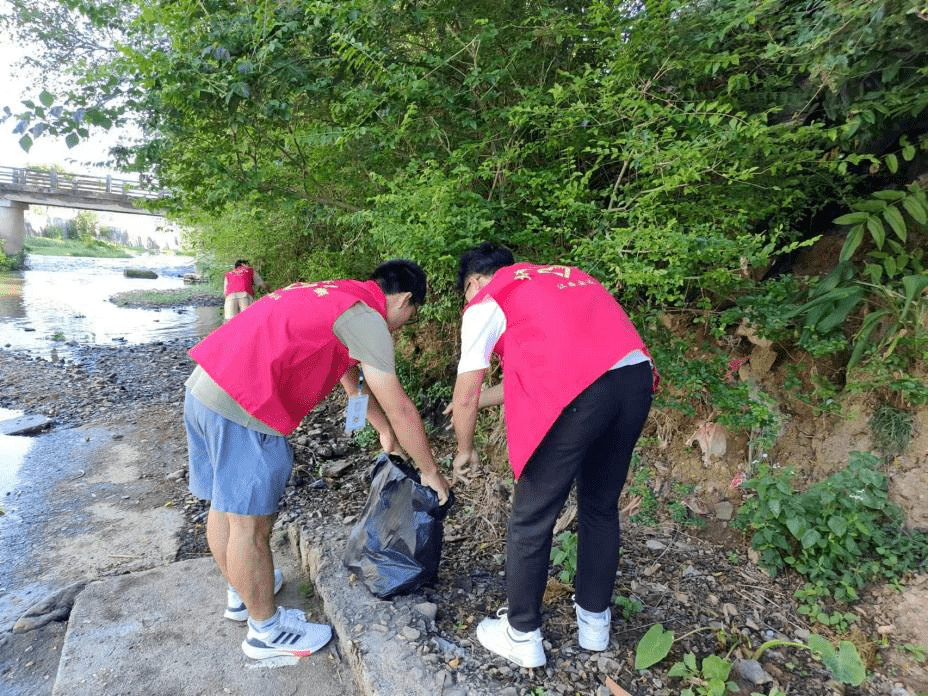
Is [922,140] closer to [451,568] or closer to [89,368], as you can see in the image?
[451,568]

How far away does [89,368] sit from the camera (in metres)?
7.79

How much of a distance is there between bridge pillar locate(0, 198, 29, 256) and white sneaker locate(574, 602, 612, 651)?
32.5 m

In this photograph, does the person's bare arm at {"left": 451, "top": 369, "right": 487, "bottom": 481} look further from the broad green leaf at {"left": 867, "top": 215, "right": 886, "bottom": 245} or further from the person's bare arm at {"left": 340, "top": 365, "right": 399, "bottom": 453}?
the broad green leaf at {"left": 867, "top": 215, "right": 886, "bottom": 245}

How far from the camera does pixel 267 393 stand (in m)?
1.96

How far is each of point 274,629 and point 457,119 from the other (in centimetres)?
276

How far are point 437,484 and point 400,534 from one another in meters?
0.26

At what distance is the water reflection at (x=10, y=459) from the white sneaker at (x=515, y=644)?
362 cm

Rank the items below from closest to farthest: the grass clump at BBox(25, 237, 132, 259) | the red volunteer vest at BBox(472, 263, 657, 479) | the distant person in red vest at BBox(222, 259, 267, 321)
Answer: the red volunteer vest at BBox(472, 263, 657, 479), the distant person in red vest at BBox(222, 259, 267, 321), the grass clump at BBox(25, 237, 132, 259)

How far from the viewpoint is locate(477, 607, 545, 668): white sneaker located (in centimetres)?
199

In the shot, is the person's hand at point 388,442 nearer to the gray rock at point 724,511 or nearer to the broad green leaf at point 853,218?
the gray rock at point 724,511

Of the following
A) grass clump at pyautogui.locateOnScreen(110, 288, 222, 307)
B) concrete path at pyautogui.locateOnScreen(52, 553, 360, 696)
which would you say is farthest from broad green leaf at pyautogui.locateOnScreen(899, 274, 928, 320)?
grass clump at pyautogui.locateOnScreen(110, 288, 222, 307)

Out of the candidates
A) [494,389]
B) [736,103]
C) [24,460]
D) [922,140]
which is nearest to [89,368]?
[24,460]

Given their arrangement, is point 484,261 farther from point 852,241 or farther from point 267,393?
point 852,241

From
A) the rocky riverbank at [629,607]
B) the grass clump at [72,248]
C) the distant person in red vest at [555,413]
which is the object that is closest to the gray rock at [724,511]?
the rocky riverbank at [629,607]
